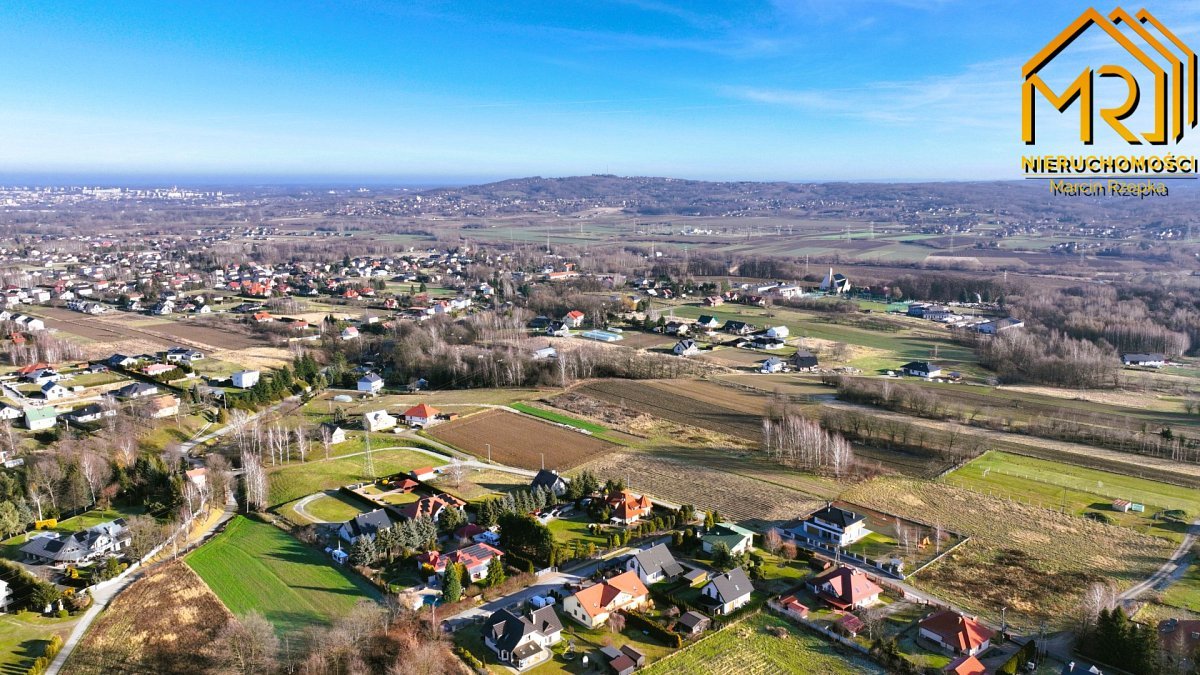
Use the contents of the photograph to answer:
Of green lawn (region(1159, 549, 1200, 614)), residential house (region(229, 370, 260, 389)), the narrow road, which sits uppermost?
residential house (region(229, 370, 260, 389))

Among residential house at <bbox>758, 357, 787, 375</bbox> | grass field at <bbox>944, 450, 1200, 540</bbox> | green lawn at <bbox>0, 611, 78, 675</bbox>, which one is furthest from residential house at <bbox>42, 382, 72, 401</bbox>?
grass field at <bbox>944, 450, 1200, 540</bbox>

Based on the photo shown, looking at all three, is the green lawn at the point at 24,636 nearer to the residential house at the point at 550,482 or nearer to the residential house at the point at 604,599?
A: the residential house at the point at 604,599

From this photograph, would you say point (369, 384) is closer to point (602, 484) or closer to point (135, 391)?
point (135, 391)

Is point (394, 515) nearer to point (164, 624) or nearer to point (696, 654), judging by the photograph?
point (164, 624)

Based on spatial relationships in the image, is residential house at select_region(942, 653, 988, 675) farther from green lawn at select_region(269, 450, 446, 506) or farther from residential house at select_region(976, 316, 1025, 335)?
residential house at select_region(976, 316, 1025, 335)

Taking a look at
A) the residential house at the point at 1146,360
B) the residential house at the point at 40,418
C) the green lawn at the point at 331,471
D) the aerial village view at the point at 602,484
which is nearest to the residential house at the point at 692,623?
the aerial village view at the point at 602,484

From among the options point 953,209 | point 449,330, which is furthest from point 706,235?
point 449,330
